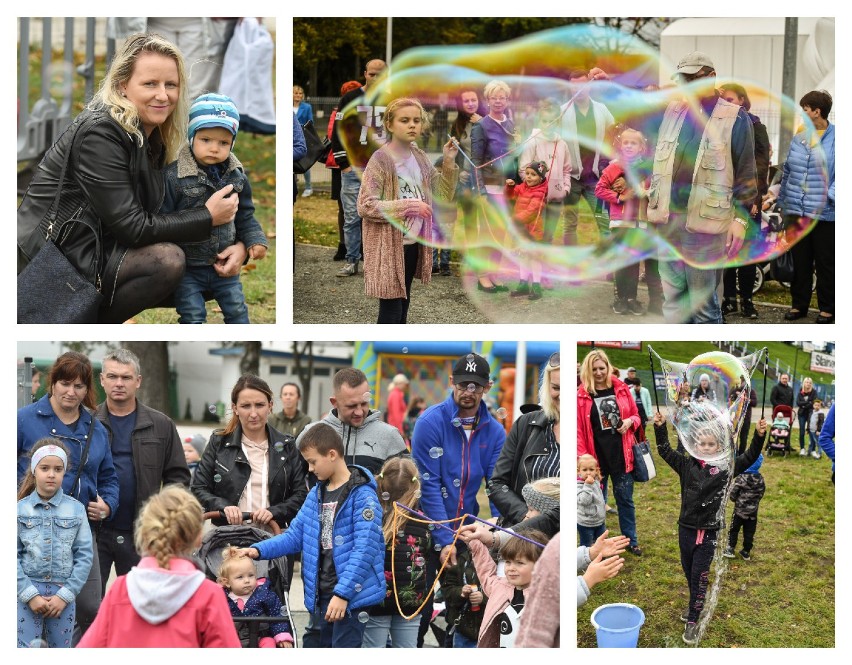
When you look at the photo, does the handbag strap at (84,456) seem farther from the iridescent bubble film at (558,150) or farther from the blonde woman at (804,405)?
the blonde woman at (804,405)

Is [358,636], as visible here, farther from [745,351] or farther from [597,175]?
[597,175]

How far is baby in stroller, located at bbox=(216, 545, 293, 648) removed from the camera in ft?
16.3

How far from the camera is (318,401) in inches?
204

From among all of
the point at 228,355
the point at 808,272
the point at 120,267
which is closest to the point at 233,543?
the point at 228,355

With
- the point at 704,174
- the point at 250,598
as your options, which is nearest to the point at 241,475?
the point at 250,598

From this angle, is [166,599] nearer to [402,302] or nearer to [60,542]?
[60,542]

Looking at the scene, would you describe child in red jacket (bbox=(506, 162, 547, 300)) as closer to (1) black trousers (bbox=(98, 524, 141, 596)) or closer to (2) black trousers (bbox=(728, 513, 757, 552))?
(2) black trousers (bbox=(728, 513, 757, 552))

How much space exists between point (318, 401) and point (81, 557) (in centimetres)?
115

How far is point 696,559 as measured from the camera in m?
5.37

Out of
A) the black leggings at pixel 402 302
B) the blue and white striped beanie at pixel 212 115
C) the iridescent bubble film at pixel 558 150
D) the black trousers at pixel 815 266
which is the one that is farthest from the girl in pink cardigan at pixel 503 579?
the black trousers at pixel 815 266

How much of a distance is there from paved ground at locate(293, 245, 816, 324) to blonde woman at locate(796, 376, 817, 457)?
2.77 ft

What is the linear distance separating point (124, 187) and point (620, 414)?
2302mm

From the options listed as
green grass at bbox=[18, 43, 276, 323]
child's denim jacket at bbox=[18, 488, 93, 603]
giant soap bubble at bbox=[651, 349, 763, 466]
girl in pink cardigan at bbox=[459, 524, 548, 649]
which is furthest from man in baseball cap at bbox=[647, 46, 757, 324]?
child's denim jacket at bbox=[18, 488, 93, 603]

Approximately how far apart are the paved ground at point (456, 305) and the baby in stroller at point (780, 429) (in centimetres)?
85
